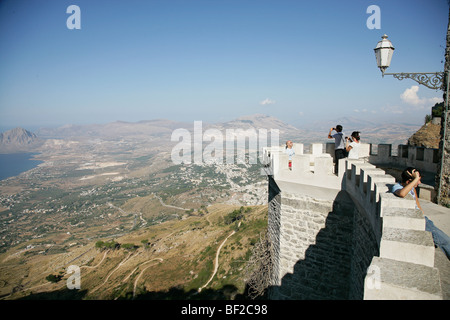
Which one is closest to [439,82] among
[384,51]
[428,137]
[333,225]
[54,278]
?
[384,51]

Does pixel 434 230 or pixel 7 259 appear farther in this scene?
pixel 7 259

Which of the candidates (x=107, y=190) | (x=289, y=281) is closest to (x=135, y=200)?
(x=107, y=190)

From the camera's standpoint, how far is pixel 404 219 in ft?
9.06

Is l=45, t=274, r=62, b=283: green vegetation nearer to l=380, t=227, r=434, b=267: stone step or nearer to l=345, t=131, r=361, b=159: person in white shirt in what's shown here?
l=345, t=131, r=361, b=159: person in white shirt

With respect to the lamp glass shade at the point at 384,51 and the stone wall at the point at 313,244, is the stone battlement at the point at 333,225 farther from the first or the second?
the lamp glass shade at the point at 384,51

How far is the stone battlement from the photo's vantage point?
2762 millimetres

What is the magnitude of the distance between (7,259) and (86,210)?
42.4 meters

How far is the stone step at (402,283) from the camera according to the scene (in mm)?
2125

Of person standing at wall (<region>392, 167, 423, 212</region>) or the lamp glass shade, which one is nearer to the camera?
person standing at wall (<region>392, 167, 423, 212</region>)

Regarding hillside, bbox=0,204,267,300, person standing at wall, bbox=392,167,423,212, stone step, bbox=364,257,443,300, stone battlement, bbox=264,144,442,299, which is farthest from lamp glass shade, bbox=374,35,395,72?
hillside, bbox=0,204,267,300

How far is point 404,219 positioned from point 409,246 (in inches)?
15.2

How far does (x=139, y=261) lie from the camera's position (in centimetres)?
2183

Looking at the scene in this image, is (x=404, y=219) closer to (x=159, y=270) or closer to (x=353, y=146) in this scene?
(x=353, y=146)
